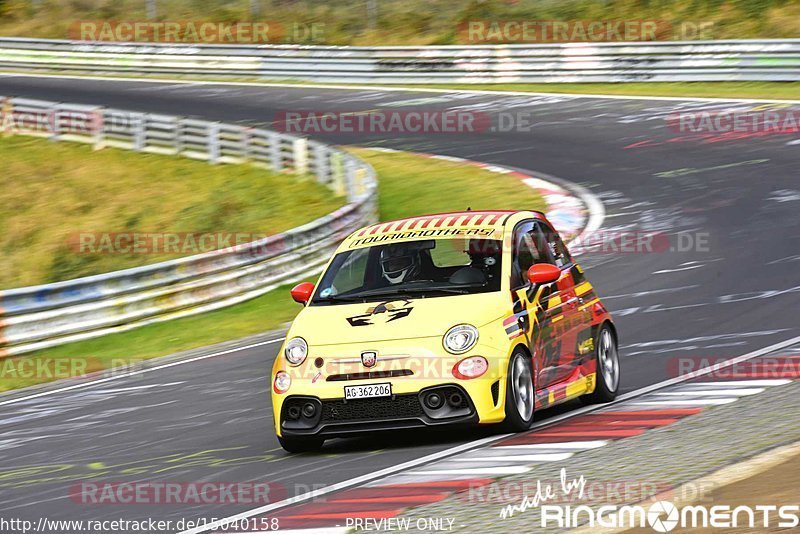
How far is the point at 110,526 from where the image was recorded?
7402 mm

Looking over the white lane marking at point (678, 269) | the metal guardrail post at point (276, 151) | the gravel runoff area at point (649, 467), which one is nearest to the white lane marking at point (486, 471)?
the gravel runoff area at point (649, 467)

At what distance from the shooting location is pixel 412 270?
982cm

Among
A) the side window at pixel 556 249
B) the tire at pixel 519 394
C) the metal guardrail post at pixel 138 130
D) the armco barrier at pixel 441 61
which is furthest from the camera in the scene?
the armco barrier at pixel 441 61

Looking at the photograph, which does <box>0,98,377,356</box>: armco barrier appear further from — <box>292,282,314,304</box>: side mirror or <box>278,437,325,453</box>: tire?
<box>278,437,325,453</box>: tire

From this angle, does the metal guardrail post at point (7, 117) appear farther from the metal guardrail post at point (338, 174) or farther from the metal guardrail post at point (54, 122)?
the metal guardrail post at point (338, 174)

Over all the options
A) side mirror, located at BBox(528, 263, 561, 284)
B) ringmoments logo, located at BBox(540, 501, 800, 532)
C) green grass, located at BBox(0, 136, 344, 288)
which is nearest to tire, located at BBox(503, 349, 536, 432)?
side mirror, located at BBox(528, 263, 561, 284)

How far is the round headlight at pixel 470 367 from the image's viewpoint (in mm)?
8727

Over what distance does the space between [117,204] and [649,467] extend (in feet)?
68.9

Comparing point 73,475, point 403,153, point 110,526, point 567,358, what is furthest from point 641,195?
point 110,526

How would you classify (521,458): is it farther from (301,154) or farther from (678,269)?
(301,154)

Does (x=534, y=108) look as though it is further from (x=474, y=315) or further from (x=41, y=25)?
(x=41, y=25)

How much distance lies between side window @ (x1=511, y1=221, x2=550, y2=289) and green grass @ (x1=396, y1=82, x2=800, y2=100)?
64.4 feet

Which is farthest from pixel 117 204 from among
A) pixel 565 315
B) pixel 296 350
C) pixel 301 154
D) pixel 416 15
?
pixel 296 350

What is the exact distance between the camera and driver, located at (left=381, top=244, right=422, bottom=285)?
9797 mm
